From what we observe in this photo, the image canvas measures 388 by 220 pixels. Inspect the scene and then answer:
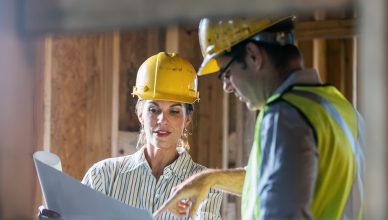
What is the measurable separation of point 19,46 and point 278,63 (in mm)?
1077

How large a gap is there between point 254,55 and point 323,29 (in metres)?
3.89

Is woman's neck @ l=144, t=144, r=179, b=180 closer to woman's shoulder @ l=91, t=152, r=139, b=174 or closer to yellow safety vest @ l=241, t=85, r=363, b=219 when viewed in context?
woman's shoulder @ l=91, t=152, r=139, b=174

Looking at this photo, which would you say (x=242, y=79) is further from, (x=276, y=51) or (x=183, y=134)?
(x=183, y=134)

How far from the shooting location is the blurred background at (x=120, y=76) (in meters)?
0.89

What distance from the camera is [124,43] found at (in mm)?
5598

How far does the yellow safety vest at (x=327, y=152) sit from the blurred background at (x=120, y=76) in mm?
198

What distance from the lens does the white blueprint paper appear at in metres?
2.16

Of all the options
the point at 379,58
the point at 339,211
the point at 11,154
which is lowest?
the point at 339,211

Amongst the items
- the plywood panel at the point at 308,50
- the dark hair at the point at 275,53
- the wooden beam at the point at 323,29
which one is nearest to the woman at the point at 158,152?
the dark hair at the point at 275,53

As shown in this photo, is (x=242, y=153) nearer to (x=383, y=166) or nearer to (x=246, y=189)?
(x=246, y=189)

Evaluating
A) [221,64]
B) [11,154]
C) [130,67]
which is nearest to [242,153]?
[130,67]

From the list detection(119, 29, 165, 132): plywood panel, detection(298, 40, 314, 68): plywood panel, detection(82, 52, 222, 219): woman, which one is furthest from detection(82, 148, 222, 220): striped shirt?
detection(298, 40, 314, 68): plywood panel

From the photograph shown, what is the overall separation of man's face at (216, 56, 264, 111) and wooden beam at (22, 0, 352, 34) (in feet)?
3.48

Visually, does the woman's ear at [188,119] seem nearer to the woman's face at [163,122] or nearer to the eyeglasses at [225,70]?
the woman's face at [163,122]
